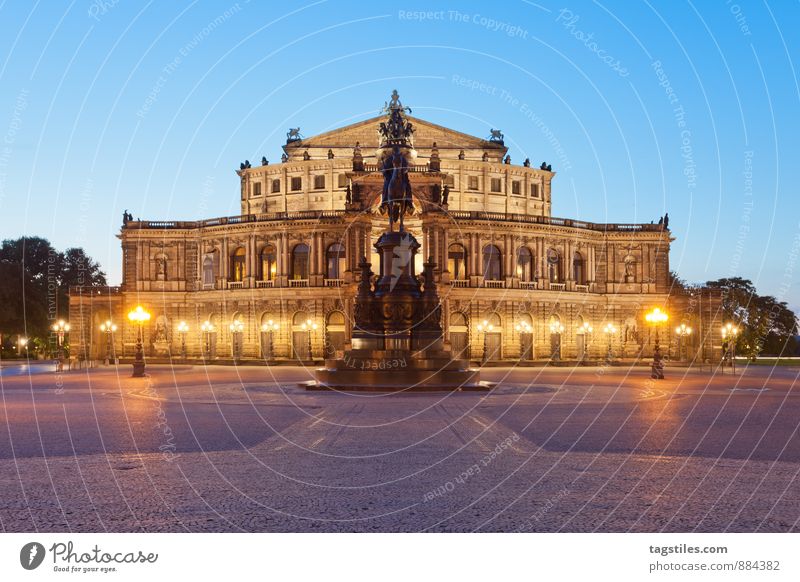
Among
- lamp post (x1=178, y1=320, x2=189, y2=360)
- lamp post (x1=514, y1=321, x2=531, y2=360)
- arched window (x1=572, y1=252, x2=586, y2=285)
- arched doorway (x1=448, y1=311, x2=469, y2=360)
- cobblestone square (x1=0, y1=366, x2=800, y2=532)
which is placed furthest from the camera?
arched window (x1=572, y1=252, x2=586, y2=285)

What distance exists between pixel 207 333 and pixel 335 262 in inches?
611

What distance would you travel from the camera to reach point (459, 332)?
3228 inches

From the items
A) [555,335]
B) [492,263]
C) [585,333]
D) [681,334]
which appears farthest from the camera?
[585,333]

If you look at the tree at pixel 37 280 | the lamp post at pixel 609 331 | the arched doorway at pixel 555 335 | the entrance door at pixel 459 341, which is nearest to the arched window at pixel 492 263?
the entrance door at pixel 459 341

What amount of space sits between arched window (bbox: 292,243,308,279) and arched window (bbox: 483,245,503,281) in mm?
18133

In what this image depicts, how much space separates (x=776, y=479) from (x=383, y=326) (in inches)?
926

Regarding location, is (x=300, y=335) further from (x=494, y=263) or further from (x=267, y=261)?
(x=494, y=263)

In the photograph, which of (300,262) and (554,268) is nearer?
(300,262)

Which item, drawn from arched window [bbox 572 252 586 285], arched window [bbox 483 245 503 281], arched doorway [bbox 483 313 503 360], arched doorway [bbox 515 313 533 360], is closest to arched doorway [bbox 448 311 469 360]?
arched doorway [bbox 483 313 503 360]

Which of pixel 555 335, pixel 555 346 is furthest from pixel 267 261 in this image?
pixel 555 346

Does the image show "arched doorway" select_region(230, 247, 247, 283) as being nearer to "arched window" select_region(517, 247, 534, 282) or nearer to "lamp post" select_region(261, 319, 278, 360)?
"lamp post" select_region(261, 319, 278, 360)

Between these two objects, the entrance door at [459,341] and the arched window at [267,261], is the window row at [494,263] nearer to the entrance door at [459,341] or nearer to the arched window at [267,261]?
the entrance door at [459,341]

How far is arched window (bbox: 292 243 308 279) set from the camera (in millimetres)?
85188
